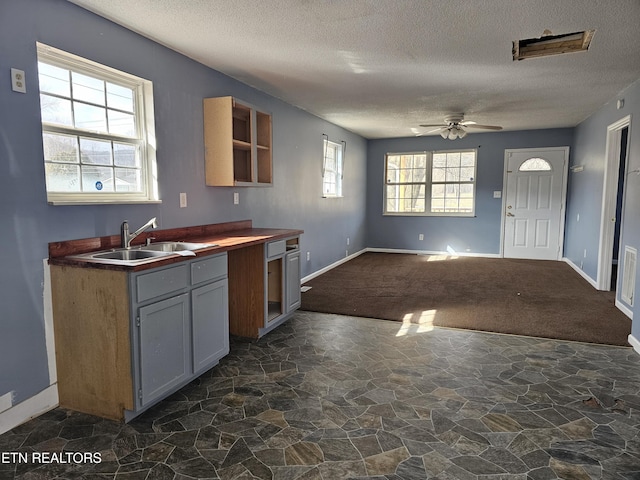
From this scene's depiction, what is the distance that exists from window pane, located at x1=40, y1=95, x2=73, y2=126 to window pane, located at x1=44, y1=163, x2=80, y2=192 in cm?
26

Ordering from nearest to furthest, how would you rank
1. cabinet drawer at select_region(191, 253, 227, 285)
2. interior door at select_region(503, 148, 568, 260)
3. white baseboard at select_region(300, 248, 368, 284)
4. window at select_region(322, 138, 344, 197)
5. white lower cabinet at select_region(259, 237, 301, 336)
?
cabinet drawer at select_region(191, 253, 227, 285) < white lower cabinet at select_region(259, 237, 301, 336) < white baseboard at select_region(300, 248, 368, 284) < window at select_region(322, 138, 344, 197) < interior door at select_region(503, 148, 568, 260)

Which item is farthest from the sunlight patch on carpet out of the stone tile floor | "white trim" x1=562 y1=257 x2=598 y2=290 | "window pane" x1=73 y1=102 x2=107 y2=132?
"window pane" x1=73 y1=102 x2=107 y2=132

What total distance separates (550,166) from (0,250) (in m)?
7.96

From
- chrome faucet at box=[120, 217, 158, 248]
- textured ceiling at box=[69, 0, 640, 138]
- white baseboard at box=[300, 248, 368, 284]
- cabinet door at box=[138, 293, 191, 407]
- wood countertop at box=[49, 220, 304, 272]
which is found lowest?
white baseboard at box=[300, 248, 368, 284]

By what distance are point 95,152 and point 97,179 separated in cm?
18

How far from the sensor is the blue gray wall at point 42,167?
2152 mm

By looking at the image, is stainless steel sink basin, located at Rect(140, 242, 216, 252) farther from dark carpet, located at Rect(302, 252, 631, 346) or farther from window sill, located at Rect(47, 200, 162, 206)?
dark carpet, located at Rect(302, 252, 631, 346)

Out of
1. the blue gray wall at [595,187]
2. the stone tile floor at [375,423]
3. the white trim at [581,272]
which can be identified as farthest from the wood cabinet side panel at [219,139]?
the white trim at [581,272]

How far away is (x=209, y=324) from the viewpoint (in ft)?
9.29

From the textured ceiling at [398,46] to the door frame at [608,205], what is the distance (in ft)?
1.80

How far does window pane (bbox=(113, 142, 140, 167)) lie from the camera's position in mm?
2907

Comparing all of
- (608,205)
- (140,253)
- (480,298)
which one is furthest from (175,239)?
(608,205)

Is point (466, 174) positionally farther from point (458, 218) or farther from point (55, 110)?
point (55, 110)

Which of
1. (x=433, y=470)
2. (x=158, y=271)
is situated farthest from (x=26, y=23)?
(x=433, y=470)
